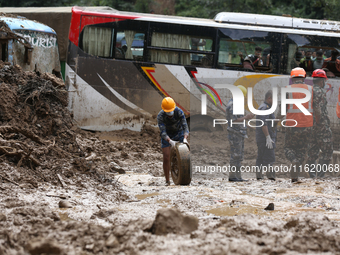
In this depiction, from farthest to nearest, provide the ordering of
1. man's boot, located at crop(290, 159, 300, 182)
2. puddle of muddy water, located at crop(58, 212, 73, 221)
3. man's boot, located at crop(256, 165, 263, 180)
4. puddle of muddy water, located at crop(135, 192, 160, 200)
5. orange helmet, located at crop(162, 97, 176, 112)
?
man's boot, located at crop(256, 165, 263, 180) < man's boot, located at crop(290, 159, 300, 182) < orange helmet, located at crop(162, 97, 176, 112) < puddle of muddy water, located at crop(135, 192, 160, 200) < puddle of muddy water, located at crop(58, 212, 73, 221)

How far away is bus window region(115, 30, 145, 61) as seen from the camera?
410 inches

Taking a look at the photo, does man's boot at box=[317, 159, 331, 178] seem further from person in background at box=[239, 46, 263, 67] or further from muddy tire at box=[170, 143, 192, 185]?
muddy tire at box=[170, 143, 192, 185]

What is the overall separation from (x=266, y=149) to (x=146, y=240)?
16.3 feet

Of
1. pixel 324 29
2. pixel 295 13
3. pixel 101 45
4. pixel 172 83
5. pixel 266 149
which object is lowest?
pixel 266 149

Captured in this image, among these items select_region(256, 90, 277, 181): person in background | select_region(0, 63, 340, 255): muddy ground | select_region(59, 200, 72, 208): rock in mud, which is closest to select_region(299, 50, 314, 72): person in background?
select_region(0, 63, 340, 255): muddy ground

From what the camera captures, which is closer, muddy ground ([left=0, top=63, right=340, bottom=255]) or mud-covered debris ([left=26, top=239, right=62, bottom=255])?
mud-covered debris ([left=26, top=239, right=62, bottom=255])

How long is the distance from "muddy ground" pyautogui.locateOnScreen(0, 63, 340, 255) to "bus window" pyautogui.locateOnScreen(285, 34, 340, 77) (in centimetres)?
198

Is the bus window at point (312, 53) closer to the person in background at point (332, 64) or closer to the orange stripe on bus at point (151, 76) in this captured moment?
the person in background at point (332, 64)

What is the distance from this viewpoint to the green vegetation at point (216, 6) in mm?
17734

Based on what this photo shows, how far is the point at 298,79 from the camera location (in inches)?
321

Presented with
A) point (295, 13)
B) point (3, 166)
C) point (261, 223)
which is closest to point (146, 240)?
point (261, 223)

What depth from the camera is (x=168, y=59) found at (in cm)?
1049

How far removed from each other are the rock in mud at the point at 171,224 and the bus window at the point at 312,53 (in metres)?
7.47

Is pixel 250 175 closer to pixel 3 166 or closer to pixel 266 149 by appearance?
pixel 266 149
